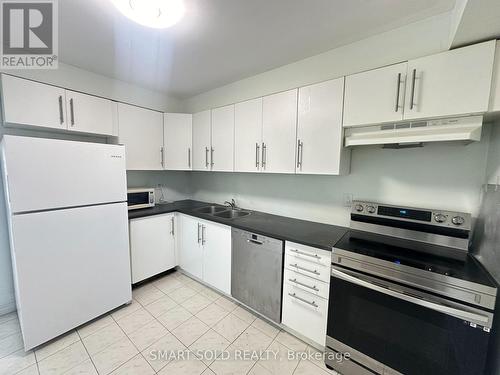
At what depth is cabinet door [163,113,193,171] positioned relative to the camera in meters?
2.75

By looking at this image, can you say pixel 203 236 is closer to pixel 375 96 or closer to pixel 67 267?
pixel 67 267

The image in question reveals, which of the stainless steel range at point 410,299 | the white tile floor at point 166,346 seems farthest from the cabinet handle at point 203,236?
the stainless steel range at point 410,299

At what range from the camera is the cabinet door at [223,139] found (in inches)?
92.7

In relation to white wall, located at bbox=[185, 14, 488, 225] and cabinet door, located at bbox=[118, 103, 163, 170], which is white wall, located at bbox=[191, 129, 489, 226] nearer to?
white wall, located at bbox=[185, 14, 488, 225]

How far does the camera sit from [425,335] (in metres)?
1.11

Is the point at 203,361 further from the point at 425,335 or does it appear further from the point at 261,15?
the point at 261,15

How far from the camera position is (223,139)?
2.43m

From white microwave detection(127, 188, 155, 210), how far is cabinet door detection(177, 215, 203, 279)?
44cm

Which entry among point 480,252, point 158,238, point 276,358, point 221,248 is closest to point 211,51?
point 221,248

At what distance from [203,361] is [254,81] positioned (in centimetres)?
278

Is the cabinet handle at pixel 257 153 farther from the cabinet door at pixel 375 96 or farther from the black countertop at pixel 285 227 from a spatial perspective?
the cabinet door at pixel 375 96

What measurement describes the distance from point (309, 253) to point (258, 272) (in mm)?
566

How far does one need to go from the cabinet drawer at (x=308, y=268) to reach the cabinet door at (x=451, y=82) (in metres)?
1.21

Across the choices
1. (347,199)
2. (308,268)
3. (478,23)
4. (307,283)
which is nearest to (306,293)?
(307,283)
